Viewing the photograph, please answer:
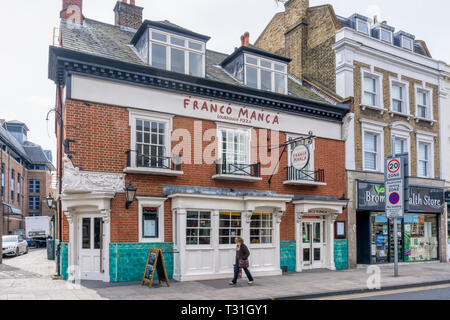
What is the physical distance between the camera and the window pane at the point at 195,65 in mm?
15844

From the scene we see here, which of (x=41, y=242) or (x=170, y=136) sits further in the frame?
(x=41, y=242)

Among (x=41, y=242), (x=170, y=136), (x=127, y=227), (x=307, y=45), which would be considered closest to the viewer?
(x=127, y=227)

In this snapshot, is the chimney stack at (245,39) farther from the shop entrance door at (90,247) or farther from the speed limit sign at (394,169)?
the shop entrance door at (90,247)

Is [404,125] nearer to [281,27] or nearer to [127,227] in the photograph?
[281,27]

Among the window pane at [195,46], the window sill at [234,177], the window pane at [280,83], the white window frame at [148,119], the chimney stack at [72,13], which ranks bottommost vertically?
the window sill at [234,177]

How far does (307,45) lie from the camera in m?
22.0

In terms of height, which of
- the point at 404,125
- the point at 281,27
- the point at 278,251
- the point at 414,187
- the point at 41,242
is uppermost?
the point at 281,27

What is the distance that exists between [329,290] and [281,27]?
654 inches

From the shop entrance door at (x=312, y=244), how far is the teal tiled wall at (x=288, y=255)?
0.67 meters

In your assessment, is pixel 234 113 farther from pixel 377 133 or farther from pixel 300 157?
pixel 377 133

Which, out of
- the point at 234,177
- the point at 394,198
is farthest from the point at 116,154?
the point at 394,198

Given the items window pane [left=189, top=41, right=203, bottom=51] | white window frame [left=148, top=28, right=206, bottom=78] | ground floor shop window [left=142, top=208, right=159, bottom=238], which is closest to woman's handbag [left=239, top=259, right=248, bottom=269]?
ground floor shop window [left=142, top=208, right=159, bottom=238]

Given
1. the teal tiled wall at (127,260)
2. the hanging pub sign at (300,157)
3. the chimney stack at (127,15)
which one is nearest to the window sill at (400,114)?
the hanging pub sign at (300,157)

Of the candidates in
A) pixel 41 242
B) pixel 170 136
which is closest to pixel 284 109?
pixel 170 136
